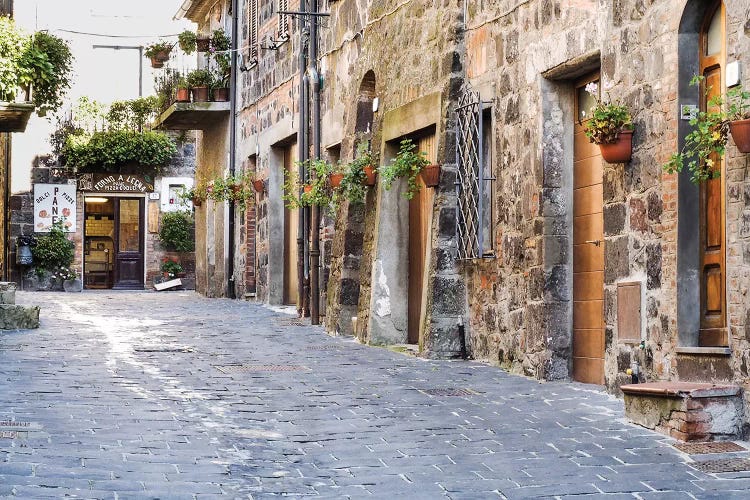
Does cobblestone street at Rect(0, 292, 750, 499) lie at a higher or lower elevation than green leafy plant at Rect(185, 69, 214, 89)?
lower

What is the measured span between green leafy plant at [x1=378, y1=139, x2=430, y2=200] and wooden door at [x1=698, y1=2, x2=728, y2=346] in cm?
450

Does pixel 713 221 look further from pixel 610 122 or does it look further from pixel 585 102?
pixel 585 102

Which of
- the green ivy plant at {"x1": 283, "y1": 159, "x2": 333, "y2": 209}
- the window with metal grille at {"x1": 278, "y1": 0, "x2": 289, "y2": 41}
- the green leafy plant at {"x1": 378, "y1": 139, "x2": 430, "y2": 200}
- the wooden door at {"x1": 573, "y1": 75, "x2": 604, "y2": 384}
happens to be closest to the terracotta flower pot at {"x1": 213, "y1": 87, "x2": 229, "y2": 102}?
the window with metal grille at {"x1": 278, "y1": 0, "x2": 289, "y2": 41}

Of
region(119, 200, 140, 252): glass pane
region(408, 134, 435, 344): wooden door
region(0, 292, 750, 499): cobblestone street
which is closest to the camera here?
region(0, 292, 750, 499): cobblestone street

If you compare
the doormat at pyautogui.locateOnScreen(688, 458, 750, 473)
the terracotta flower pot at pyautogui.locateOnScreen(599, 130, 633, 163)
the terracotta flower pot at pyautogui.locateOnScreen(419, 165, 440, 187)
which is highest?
the terracotta flower pot at pyautogui.locateOnScreen(419, 165, 440, 187)

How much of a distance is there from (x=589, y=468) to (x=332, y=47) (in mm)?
10610

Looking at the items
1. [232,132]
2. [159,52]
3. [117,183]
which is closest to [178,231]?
[117,183]

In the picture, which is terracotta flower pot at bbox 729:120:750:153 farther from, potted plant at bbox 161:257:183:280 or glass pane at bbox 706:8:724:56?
potted plant at bbox 161:257:183:280

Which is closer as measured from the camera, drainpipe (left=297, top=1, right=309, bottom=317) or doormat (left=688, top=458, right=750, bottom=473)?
doormat (left=688, top=458, right=750, bottom=473)

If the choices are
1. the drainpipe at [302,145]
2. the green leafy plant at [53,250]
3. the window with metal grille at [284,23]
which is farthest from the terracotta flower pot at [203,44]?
the green leafy plant at [53,250]

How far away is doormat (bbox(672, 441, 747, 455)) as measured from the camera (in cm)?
650

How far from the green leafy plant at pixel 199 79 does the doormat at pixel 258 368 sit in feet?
43.1

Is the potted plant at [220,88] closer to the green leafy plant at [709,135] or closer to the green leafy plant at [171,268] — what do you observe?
the green leafy plant at [171,268]

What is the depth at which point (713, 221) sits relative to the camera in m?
7.52
